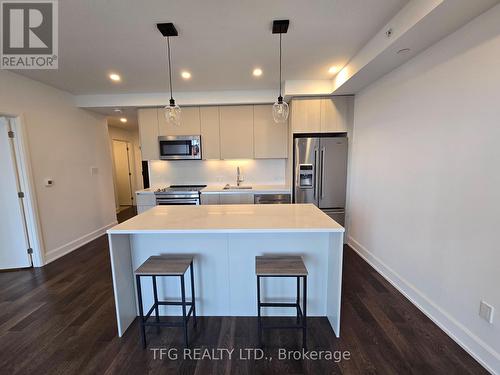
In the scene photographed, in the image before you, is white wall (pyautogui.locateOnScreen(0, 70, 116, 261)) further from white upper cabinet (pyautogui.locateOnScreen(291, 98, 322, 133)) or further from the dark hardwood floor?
white upper cabinet (pyautogui.locateOnScreen(291, 98, 322, 133))

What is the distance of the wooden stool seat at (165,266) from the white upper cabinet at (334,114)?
293cm

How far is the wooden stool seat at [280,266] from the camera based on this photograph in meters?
1.69

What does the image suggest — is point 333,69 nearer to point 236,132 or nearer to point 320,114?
point 320,114

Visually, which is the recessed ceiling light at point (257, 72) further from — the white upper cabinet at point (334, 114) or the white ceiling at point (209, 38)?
the white upper cabinet at point (334, 114)

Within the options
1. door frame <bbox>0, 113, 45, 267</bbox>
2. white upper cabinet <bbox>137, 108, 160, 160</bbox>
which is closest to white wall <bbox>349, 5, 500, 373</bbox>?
white upper cabinet <bbox>137, 108, 160, 160</bbox>

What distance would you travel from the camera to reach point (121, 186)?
7074mm

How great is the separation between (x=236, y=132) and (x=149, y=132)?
163 cm

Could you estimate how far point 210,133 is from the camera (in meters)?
4.13

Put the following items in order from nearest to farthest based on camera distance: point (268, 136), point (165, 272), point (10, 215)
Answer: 1. point (165, 272)
2. point (10, 215)
3. point (268, 136)

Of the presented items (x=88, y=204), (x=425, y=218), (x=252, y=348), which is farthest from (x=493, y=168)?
(x=88, y=204)

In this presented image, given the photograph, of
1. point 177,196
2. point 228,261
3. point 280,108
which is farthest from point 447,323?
point 177,196

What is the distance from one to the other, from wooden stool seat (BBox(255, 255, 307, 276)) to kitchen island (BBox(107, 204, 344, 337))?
0.45 ft

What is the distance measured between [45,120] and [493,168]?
516cm

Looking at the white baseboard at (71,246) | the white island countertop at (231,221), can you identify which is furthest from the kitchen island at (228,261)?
the white baseboard at (71,246)
